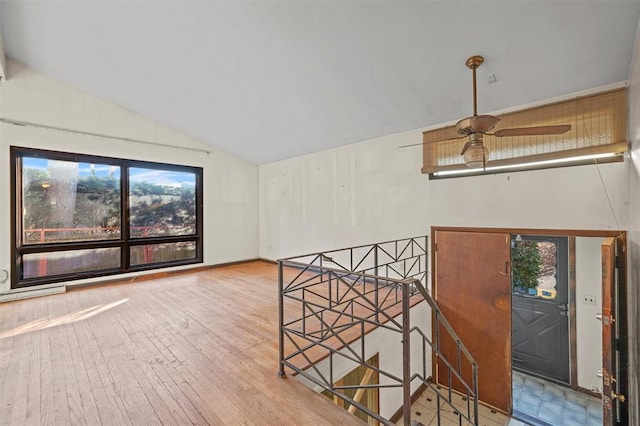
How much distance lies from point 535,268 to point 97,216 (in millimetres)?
7881

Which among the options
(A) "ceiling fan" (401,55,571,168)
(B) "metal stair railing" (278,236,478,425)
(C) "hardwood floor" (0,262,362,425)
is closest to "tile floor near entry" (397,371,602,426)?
(B) "metal stair railing" (278,236,478,425)

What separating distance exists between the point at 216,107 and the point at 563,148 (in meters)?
4.84

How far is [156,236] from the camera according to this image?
5625mm

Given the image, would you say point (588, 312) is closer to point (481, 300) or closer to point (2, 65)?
point (481, 300)

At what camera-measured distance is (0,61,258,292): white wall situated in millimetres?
4176

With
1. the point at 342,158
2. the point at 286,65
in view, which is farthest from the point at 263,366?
the point at 342,158

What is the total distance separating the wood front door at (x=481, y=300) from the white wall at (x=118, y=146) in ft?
15.4

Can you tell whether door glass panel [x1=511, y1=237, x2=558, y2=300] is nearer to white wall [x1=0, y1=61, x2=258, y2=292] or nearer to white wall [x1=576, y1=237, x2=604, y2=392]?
white wall [x1=576, y1=237, x2=604, y2=392]

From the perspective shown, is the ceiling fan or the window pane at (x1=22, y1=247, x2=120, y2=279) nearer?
the ceiling fan

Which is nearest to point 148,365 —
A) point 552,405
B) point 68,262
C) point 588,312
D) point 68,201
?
point 68,262

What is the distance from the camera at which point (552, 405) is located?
3957 millimetres

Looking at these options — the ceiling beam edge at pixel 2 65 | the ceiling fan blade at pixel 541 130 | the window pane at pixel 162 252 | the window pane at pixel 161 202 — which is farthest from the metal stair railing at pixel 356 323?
the ceiling beam edge at pixel 2 65

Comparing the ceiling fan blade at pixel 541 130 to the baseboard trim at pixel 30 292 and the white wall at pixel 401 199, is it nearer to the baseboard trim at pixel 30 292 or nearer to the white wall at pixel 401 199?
the white wall at pixel 401 199

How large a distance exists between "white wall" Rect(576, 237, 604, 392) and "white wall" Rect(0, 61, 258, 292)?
6.46 m
